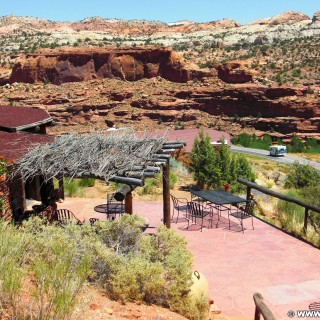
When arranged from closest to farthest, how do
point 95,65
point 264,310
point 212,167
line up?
point 264,310 < point 212,167 < point 95,65

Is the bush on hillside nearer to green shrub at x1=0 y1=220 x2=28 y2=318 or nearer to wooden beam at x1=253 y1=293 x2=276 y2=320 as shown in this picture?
wooden beam at x1=253 y1=293 x2=276 y2=320

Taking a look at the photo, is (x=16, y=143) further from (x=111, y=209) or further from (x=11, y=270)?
(x=11, y=270)

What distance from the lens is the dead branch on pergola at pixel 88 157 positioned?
311 inches

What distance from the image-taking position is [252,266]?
314 inches

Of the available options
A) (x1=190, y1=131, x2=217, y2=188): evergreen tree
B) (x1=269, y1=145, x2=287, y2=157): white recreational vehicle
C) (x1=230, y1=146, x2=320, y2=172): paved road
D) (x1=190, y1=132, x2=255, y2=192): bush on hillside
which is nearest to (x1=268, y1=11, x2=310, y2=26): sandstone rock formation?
(x1=230, y1=146, x2=320, y2=172): paved road

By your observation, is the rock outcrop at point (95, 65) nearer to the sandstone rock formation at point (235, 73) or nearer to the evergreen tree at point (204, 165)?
the sandstone rock formation at point (235, 73)

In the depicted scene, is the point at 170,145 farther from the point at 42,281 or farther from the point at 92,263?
the point at 42,281

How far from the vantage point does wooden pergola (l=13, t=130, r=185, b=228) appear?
7.80 meters

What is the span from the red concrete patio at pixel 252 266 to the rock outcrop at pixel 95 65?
49.7 meters

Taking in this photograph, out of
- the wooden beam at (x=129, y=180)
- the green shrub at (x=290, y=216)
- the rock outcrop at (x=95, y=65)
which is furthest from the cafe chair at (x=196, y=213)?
the rock outcrop at (x=95, y=65)

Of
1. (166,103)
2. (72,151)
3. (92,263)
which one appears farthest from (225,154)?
(166,103)

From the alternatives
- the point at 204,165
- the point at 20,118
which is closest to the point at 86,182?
the point at 20,118

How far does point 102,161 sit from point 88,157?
1.07 feet

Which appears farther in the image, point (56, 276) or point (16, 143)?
point (16, 143)
